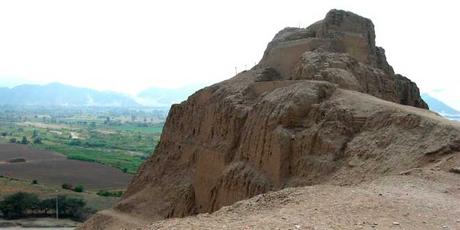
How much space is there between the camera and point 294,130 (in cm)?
1908

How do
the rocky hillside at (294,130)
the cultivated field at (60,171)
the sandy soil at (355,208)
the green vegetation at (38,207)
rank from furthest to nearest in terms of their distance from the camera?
the cultivated field at (60,171) → the green vegetation at (38,207) → the rocky hillside at (294,130) → the sandy soil at (355,208)

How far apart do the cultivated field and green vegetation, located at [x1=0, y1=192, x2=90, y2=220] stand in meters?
16.3

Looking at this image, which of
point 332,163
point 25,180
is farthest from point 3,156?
point 332,163

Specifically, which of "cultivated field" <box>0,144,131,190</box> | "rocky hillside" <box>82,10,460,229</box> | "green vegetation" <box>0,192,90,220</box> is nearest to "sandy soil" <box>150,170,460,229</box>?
"rocky hillside" <box>82,10,460,229</box>

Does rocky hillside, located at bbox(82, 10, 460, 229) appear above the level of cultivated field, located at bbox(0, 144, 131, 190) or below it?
above

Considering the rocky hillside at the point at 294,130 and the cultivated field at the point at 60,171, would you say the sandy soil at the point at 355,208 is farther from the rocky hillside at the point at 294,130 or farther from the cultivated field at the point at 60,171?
the cultivated field at the point at 60,171

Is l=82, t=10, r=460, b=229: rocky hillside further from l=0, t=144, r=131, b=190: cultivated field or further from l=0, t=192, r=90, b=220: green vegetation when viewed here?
l=0, t=144, r=131, b=190: cultivated field

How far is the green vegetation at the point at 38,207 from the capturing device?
49844 mm

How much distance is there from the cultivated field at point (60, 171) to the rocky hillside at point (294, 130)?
44348mm

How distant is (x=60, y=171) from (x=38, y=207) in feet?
94.5

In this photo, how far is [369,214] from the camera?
10453 millimetres

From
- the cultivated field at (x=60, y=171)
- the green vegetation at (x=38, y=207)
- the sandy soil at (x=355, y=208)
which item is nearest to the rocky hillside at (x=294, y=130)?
the sandy soil at (x=355, y=208)

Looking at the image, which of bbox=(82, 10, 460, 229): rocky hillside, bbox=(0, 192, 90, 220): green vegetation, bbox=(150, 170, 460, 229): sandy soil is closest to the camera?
bbox=(150, 170, 460, 229): sandy soil

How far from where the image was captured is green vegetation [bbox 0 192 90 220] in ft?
164
